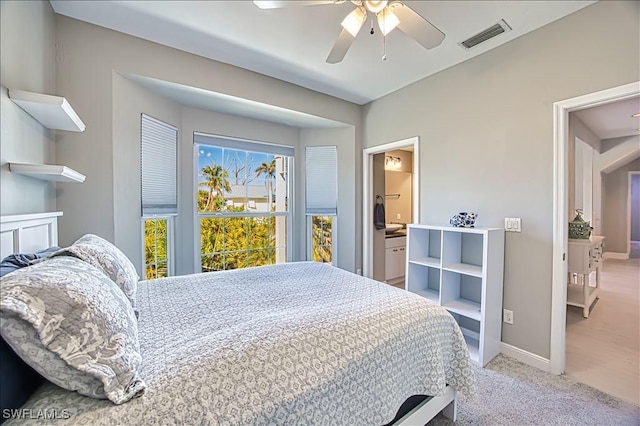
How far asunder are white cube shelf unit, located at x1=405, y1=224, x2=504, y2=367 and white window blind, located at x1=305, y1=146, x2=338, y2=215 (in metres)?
1.34

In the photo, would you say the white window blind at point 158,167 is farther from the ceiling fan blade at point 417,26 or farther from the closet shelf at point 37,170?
the ceiling fan blade at point 417,26

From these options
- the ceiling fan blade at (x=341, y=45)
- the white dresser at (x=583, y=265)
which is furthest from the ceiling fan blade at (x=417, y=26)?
the white dresser at (x=583, y=265)

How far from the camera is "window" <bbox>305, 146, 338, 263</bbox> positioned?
3922 mm

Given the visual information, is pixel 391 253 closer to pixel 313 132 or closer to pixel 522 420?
pixel 313 132

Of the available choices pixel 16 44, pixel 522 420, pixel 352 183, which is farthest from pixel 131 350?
pixel 352 183

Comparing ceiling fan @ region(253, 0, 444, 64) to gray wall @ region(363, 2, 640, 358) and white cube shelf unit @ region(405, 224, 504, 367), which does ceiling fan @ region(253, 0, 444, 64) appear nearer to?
gray wall @ region(363, 2, 640, 358)

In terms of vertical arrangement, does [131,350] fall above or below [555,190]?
below

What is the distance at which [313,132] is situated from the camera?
3932mm

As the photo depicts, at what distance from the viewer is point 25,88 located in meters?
1.58

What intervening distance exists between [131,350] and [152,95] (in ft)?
8.48

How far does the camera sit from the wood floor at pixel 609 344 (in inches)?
79.4

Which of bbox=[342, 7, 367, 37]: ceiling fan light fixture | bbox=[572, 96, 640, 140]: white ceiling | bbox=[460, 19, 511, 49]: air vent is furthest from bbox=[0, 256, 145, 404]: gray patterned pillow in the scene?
bbox=[572, 96, 640, 140]: white ceiling

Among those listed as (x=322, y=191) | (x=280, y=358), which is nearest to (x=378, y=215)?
(x=322, y=191)

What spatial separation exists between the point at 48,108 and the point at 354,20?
1848 millimetres
